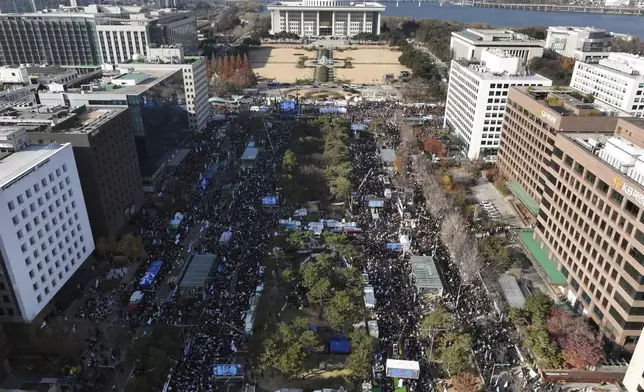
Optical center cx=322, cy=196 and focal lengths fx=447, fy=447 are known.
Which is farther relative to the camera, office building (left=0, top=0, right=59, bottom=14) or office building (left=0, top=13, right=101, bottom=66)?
office building (left=0, top=0, right=59, bottom=14)

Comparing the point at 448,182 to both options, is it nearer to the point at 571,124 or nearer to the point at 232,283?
the point at 571,124

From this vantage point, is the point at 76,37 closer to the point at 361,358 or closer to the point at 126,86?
the point at 126,86

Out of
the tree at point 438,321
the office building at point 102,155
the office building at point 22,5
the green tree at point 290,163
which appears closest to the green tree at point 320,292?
the tree at point 438,321

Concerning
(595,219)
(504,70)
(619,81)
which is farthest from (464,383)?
(619,81)

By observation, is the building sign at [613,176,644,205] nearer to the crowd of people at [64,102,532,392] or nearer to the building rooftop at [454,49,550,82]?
the crowd of people at [64,102,532,392]

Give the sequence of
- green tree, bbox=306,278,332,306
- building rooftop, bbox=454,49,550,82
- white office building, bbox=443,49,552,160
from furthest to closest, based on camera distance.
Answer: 1. building rooftop, bbox=454,49,550,82
2. white office building, bbox=443,49,552,160
3. green tree, bbox=306,278,332,306

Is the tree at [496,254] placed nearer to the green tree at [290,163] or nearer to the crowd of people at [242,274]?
the crowd of people at [242,274]

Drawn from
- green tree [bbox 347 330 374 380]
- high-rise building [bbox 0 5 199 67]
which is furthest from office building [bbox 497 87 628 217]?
high-rise building [bbox 0 5 199 67]
